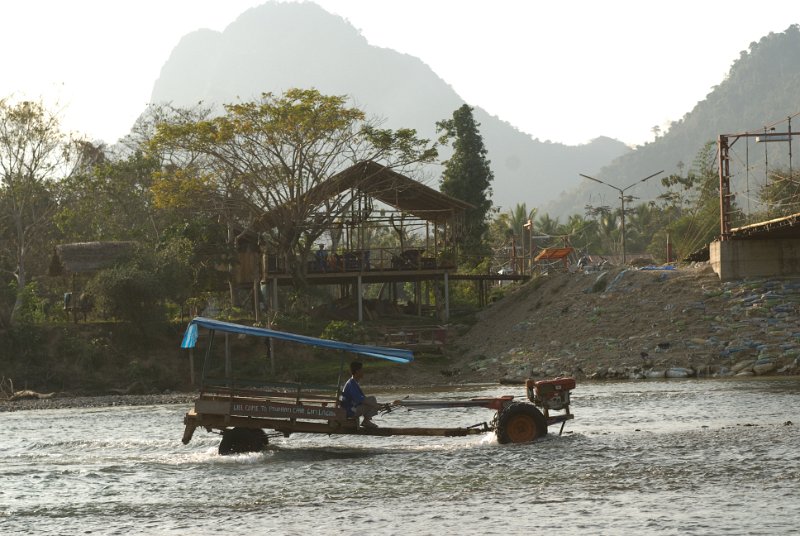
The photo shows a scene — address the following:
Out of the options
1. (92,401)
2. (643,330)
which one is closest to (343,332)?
(92,401)

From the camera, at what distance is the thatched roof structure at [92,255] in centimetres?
4409

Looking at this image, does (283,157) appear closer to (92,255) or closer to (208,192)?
(208,192)

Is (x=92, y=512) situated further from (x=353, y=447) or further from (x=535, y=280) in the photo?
(x=535, y=280)

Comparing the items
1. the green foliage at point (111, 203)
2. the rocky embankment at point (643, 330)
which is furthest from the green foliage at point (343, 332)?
the green foliage at point (111, 203)

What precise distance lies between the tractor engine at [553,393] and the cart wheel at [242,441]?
540cm

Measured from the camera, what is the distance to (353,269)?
47.7m

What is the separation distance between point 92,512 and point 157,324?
90.3ft

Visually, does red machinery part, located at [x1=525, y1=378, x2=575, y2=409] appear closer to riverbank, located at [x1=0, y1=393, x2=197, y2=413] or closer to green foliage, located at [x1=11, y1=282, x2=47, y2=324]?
riverbank, located at [x1=0, y1=393, x2=197, y2=413]

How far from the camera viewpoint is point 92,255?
4472cm

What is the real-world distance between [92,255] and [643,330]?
2313cm

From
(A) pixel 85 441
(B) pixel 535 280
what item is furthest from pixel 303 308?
(A) pixel 85 441

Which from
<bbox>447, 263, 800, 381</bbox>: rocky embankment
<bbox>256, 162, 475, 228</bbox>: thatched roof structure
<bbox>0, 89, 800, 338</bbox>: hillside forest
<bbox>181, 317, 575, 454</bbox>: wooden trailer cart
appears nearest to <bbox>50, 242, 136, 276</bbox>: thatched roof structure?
<bbox>0, 89, 800, 338</bbox>: hillside forest

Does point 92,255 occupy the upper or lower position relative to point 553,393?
upper

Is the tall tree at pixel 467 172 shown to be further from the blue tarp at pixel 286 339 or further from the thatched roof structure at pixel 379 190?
the blue tarp at pixel 286 339
